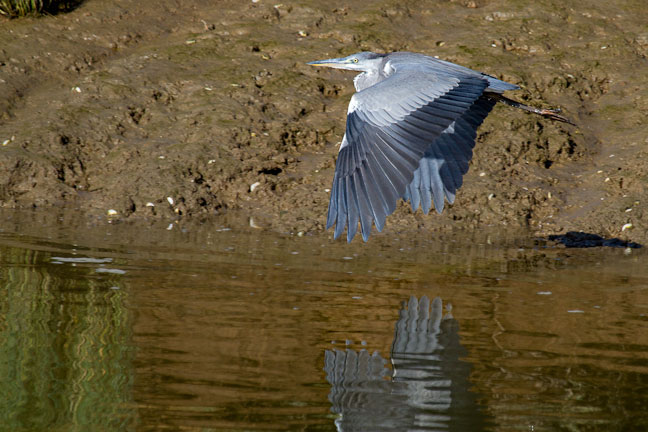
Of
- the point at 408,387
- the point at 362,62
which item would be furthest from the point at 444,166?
the point at 408,387

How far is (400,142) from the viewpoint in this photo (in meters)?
4.29

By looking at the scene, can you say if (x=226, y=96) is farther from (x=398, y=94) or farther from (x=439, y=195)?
(x=398, y=94)

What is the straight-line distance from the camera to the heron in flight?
4.07 m

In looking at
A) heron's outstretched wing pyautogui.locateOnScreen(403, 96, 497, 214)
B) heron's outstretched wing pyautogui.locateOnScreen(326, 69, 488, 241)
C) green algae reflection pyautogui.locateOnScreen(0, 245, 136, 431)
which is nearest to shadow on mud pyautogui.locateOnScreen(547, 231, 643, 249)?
heron's outstretched wing pyautogui.locateOnScreen(403, 96, 497, 214)

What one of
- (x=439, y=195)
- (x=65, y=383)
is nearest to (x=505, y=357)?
(x=65, y=383)

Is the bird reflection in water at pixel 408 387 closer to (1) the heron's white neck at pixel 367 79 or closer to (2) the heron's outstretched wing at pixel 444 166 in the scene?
(2) the heron's outstretched wing at pixel 444 166

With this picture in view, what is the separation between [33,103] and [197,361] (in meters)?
5.83

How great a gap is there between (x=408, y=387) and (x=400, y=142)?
1.64 m

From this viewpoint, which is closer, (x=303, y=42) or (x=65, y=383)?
(x=65, y=383)

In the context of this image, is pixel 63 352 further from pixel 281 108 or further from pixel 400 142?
pixel 281 108

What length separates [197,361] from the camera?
315 centimetres

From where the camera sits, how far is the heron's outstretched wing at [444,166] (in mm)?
5539

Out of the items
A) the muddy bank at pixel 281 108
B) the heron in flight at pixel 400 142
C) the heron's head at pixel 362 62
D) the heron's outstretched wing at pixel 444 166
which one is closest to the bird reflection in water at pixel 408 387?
the heron in flight at pixel 400 142

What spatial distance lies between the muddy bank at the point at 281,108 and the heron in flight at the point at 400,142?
3.53 ft
